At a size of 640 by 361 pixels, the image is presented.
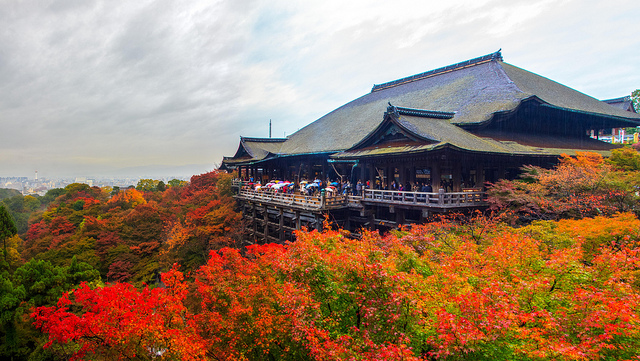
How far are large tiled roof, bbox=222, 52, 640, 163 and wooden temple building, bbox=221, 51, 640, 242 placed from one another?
0.39 ft

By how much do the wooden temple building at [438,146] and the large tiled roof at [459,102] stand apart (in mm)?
119

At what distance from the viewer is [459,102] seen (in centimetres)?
2414

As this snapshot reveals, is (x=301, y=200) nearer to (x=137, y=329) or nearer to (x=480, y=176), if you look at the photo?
(x=480, y=176)

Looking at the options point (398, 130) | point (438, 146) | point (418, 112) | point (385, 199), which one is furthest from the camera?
point (418, 112)

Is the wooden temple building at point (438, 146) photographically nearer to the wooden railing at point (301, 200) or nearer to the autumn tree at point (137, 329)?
the wooden railing at point (301, 200)

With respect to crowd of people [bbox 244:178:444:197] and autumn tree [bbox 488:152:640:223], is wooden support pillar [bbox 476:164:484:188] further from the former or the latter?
crowd of people [bbox 244:178:444:197]

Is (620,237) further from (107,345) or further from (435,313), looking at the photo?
(107,345)

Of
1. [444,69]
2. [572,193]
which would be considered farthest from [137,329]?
[444,69]

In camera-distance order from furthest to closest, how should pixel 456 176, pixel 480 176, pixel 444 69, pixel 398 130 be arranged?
pixel 444 69 → pixel 398 130 → pixel 480 176 → pixel 456 176

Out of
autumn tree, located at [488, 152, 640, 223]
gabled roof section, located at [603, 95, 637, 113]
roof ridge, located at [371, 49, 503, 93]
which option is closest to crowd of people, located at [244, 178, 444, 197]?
autumn tree, located at [488, 152, 640, 223]

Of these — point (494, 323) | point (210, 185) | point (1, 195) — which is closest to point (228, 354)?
point (494, 323)

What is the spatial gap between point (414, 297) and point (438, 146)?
964 centimetres

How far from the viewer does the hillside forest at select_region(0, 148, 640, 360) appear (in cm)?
545

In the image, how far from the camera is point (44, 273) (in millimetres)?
17219
